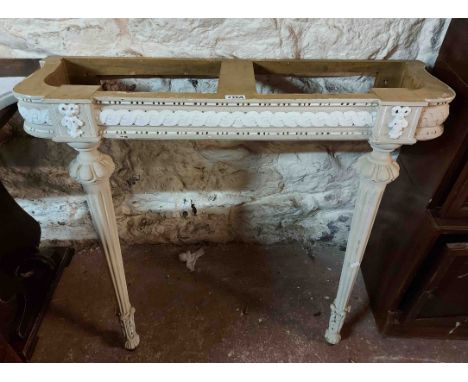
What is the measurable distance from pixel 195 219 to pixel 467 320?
99 centimetres

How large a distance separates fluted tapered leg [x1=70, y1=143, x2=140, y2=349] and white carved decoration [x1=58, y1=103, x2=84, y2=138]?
3cm

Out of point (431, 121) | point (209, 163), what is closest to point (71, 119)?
point (209, 163)

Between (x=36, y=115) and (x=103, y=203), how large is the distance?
24cm

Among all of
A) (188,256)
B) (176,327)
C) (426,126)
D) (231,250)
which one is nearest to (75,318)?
(176,327)

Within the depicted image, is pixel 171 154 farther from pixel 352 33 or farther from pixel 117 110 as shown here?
pixel 352 33

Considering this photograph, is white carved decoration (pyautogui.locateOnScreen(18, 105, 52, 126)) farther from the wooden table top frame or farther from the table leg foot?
the table leg foot

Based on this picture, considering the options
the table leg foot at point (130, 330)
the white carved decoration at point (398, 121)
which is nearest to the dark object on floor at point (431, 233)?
the white carved decoration at point (398, 121)

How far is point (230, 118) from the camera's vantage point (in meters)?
0.75

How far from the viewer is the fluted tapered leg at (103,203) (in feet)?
2.65

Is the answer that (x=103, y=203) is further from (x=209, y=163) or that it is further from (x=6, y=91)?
(x=209, y=163)

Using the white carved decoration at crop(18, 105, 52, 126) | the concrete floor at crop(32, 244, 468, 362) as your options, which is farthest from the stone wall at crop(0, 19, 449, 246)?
the white carved decoration at crop(18, 105, 52, 126)

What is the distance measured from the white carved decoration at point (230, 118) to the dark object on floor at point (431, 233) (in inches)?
11.9

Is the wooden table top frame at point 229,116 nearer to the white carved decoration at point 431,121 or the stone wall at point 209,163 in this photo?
the white carved decoration at point 431,121

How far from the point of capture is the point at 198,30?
3.24 ft
